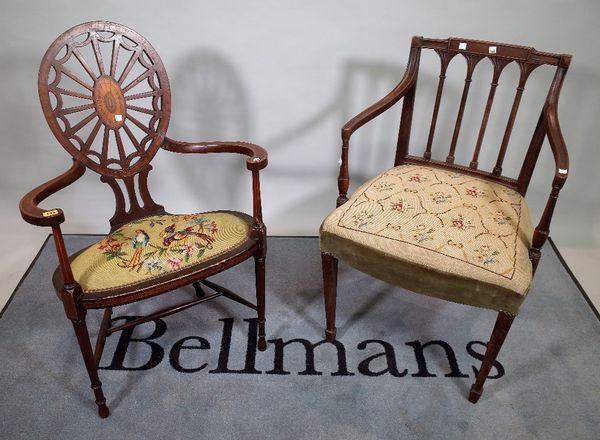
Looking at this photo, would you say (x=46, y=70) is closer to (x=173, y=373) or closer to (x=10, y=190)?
(x=173, y=373)

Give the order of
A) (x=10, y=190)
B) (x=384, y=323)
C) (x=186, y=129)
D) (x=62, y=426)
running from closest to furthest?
1. (x=62, y=426)
2. (x=384, y=323)
3. (x=186, y=129)
4. (x=10, y=190)

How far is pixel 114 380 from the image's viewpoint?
1678mm

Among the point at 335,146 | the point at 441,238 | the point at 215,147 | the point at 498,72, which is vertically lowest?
the point at 335,146

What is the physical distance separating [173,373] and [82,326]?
1.42ft

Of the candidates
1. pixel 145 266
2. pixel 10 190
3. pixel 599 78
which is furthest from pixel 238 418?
pixel 599 78

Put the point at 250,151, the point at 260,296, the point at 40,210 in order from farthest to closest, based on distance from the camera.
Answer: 1. the point at 260,296
2. the point at 250,151
3. the point at 40,210

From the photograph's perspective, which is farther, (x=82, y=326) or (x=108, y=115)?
(x=108, y=115)

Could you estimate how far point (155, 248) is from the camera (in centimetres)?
152

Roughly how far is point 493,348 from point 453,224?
0.39 metres

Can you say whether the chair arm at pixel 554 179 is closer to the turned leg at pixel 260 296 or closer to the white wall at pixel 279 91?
the white wall at pixel 279 91

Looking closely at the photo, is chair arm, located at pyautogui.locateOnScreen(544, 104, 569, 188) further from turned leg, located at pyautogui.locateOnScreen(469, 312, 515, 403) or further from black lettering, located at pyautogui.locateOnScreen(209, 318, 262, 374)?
black lettering, located at pyautogui.locateOnScreen(209, 318, 262, 374)

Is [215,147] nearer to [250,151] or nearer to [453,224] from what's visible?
[250,151]

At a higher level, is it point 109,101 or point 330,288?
point 109,101

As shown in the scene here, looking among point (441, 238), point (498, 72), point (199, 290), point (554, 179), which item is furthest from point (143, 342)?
point (498, 72)
